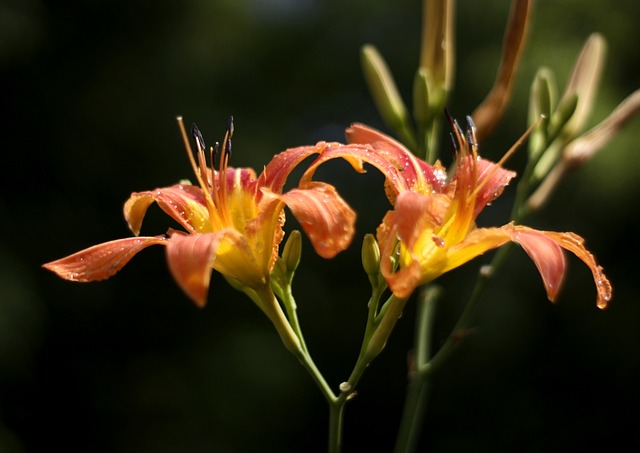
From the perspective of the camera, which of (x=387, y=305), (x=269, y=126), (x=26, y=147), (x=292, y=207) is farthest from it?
(x=269, y=126)

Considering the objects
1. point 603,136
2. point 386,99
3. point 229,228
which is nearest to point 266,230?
point 229,228

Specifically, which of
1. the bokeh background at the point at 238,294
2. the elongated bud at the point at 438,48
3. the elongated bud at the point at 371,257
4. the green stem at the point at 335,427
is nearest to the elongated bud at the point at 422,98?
the elongated bud at the point at 438,48

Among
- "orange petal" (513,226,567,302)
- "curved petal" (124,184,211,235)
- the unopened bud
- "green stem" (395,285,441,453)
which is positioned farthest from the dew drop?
the unopened bud

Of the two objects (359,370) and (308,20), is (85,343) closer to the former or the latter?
(308,20)

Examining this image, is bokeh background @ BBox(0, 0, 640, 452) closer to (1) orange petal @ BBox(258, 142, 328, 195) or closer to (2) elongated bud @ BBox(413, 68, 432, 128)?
(2) elongated bud @ BBox(413, 68, 432, 128)

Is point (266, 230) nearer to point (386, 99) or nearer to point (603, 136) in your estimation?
point (386, 99)

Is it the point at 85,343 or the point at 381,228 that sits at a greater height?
the point at 381,228

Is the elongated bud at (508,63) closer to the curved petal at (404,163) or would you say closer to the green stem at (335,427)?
the curved petal at (404,163)

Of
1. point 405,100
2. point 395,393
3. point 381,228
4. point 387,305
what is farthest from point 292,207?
point 395,393
